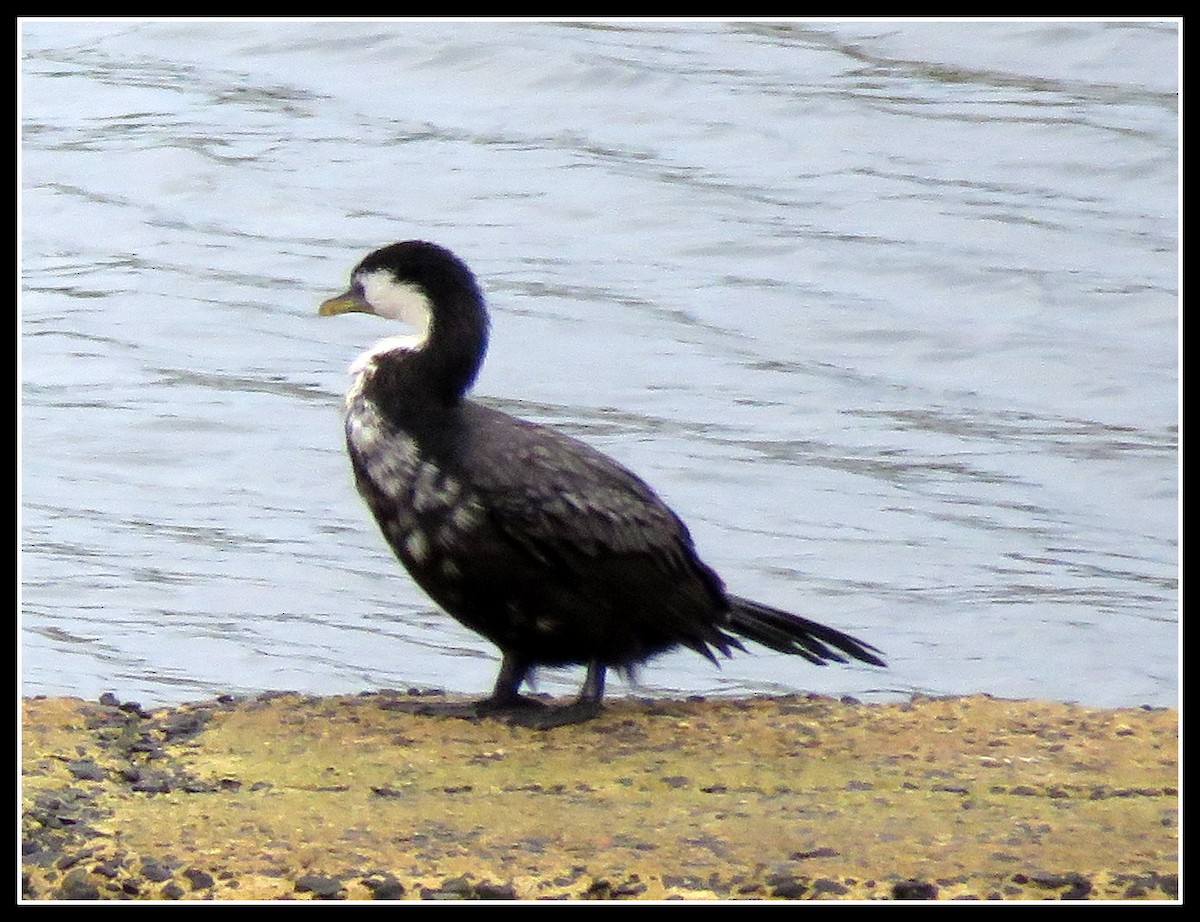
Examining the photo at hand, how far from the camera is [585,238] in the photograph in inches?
457

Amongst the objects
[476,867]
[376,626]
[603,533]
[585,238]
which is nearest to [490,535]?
[603,533]

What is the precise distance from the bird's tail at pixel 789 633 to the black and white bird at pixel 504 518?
0.04m

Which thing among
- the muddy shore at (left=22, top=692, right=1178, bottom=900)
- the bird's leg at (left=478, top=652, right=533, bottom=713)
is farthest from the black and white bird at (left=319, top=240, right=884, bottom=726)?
the muddy shore at (left=22, top=692, right=1178, bottom=900)

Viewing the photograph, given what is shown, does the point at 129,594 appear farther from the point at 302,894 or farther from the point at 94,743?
the point at 302,894

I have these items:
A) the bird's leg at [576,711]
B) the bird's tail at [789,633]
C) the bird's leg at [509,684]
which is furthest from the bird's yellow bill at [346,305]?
the bird's tail at [789,633]

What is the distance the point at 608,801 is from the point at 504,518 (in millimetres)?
980

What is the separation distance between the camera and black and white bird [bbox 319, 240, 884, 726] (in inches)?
230

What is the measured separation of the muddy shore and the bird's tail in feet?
0.50

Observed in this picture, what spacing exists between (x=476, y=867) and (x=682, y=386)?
6.05 meters

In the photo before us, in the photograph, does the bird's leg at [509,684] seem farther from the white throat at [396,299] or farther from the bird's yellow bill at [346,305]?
the bird's yellow bill at [346,305]

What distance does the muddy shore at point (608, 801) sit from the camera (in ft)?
14.8

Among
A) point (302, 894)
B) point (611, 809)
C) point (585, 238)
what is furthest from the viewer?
point (585, 238)

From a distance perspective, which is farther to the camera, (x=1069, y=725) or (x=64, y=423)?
(x=64, y=423)

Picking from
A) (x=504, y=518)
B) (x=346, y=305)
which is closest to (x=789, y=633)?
(x=504, y=518)
